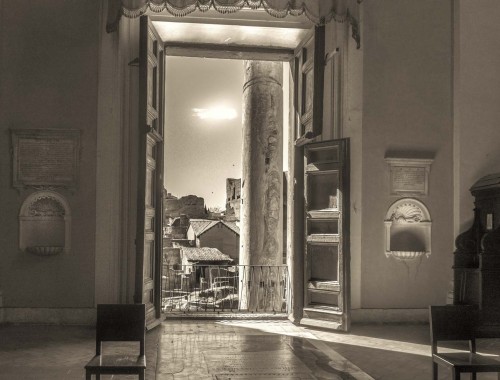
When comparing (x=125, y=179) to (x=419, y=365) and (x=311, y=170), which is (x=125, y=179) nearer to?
(x=311, y=170)

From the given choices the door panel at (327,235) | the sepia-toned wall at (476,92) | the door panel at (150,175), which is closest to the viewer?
the door panel at (150,175)

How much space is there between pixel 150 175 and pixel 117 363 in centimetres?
412

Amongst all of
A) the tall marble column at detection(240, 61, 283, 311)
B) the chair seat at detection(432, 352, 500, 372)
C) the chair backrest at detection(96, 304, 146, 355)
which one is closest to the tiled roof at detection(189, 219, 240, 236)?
the tall marble column at detection(240, 61, 283, 311)

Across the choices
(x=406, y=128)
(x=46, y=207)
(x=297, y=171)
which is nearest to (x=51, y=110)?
(x=46, y=207)

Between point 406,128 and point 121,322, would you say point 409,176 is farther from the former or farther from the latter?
point 121,322

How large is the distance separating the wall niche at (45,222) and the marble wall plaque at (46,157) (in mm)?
179

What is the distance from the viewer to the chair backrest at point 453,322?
158 inches

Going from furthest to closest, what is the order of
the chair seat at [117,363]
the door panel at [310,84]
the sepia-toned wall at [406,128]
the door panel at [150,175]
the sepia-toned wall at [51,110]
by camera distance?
the sepia-toned wall at [406,128]
the sepia-toned wall at [51,110]
the door panel at [310,84]
the door panel at [150,175]
the chair seat at [117,363]

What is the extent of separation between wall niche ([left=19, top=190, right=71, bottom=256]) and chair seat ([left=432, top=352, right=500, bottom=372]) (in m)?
5.06

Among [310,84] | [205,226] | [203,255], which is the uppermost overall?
[310,84]

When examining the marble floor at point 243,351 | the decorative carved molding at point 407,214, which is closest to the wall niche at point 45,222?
the marble floor at point 243,351

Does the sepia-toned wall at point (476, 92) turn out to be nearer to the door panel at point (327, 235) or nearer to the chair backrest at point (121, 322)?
the door panel at point (327, 235)

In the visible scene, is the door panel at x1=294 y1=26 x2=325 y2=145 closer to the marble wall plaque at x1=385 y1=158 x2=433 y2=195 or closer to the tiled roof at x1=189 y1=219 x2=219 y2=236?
the marble wall plaque at x1=385 y1=158 x2=433 y2=195

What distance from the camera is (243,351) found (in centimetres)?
599
